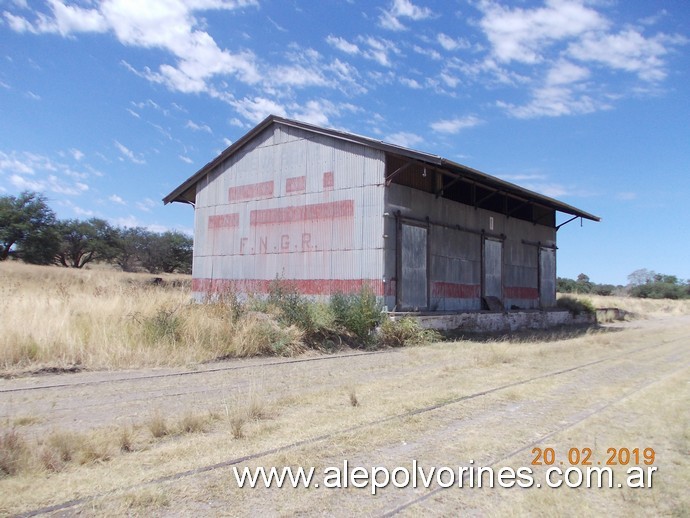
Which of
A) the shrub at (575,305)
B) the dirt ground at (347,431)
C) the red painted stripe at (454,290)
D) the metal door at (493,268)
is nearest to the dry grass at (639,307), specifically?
the shrub at (575,305)

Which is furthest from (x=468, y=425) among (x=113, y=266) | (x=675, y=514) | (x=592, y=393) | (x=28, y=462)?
(x=113, y=266)

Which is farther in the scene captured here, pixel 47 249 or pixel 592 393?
pixel 47 249

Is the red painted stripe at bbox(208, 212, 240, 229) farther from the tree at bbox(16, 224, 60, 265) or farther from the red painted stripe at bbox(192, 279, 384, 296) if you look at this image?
the tree at bbox(16, 224, 60, 265)

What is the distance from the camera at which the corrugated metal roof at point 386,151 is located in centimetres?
1784

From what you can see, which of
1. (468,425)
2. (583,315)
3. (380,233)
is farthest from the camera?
(583,315)

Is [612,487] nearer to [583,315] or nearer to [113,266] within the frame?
[583,315]

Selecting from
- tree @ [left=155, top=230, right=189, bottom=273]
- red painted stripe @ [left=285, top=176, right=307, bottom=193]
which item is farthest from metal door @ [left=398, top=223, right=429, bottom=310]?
tree @ [left=155, top=230, right=189, bottom=273]

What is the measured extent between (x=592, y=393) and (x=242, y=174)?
17.8 m

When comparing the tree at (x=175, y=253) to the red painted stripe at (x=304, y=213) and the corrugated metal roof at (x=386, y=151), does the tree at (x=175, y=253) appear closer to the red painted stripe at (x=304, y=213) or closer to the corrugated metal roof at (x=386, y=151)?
the corrugated metal roof at (x=386, y=151)

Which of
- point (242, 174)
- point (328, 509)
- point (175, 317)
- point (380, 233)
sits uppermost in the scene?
point (242, 174)

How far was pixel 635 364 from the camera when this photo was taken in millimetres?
12078

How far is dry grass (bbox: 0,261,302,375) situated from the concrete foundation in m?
5.77

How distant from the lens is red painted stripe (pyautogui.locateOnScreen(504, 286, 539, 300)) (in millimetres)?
25688

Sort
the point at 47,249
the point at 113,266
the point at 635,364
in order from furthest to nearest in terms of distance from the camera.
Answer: the point at 113,266 < the point at 47,249 < the point at 635,364
